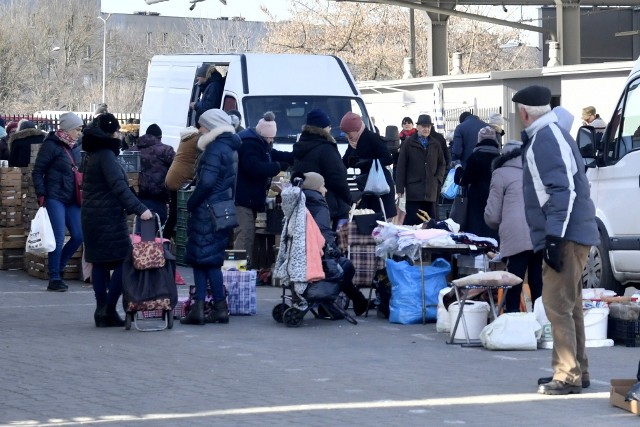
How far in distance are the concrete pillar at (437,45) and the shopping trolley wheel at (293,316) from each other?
2761 centimetres

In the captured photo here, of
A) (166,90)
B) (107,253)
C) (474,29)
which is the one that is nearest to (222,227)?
(107,253)

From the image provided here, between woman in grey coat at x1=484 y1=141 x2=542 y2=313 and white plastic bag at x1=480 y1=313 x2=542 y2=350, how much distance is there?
1.99 feet

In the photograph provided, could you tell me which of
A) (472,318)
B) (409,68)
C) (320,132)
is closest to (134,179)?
(320,132)

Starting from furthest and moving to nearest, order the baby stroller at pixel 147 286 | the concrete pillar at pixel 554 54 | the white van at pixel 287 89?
the concrete pillar at pixel 554 54, the white van at pixel 287 89, the baby stroller at pixel 147 286

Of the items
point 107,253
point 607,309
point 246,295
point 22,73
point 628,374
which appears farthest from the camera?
point 22,73

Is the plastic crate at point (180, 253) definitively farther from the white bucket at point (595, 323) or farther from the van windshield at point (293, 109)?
the white bucket at point (595, 323)

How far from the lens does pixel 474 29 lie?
63.3 m

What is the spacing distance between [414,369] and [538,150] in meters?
2.05

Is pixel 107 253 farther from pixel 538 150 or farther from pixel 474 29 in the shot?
pixel 474 29

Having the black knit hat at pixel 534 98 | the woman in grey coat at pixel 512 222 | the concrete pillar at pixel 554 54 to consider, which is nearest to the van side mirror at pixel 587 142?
the woman in grey coat at pixel 512 222

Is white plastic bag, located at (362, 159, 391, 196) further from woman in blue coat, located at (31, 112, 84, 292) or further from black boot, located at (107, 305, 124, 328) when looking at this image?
black boot, located at (107, 305, 124, 328)

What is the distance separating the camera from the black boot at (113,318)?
40.0 ft

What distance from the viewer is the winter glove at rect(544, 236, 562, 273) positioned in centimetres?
847

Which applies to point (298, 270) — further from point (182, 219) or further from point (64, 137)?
point (182, 219)
